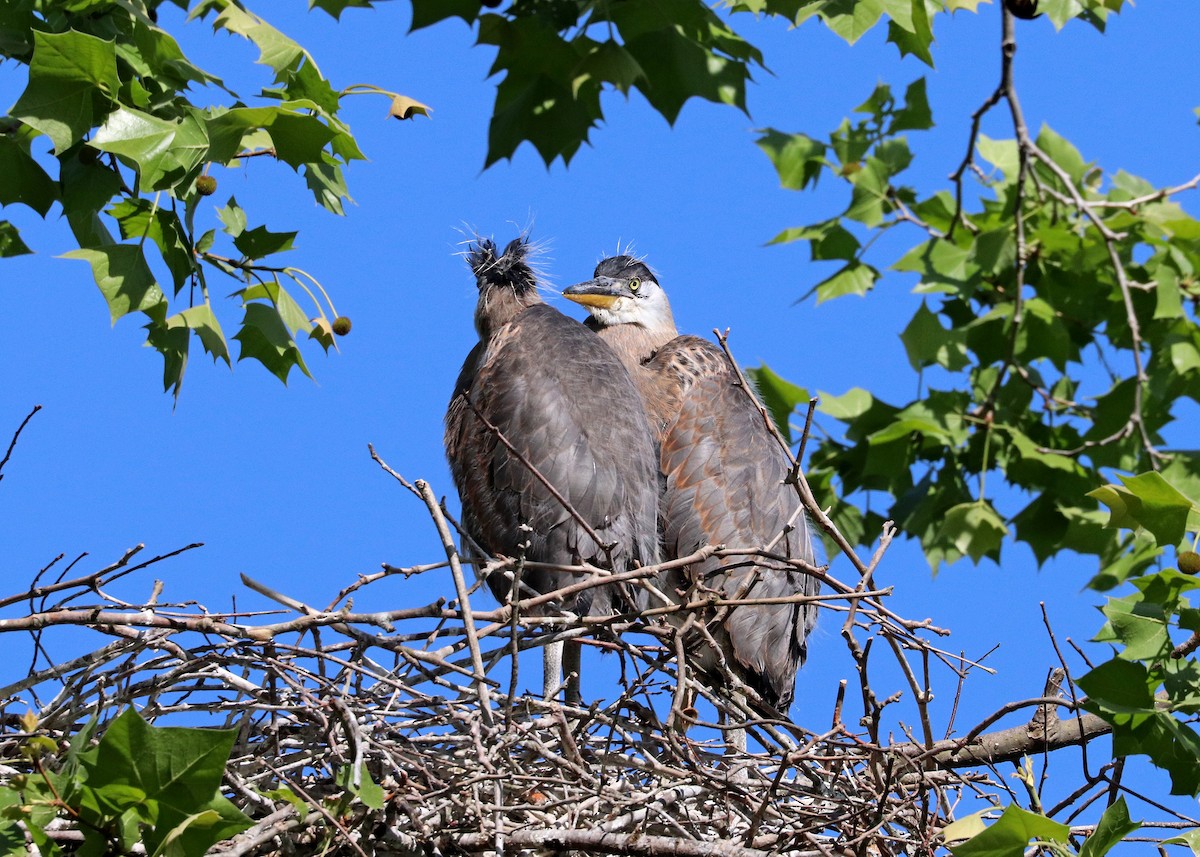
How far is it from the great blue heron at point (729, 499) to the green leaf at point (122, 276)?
186 cm

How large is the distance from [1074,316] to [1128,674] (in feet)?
11.4

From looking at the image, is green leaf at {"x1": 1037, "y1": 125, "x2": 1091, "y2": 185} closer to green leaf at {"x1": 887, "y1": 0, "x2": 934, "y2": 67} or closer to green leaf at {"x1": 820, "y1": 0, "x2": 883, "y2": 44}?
green leaf at {"x1": 887, "y1": 0, "x2": 934, "y2": 67}

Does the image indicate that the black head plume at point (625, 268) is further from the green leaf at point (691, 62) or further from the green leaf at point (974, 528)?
the green leaf at point (974, 528)

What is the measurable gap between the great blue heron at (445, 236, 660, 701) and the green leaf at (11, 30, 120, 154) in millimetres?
1428

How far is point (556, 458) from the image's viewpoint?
161 inches

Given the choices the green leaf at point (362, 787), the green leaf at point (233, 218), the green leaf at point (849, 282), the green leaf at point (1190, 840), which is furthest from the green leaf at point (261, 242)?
the green leaf at point (849, 282)

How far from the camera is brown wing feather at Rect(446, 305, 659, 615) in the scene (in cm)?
400

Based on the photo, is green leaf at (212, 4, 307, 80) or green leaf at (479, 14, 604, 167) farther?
green leaf at (479, 14, 604, 167)

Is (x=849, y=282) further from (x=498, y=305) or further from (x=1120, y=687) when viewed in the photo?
(x=1120, y=687)

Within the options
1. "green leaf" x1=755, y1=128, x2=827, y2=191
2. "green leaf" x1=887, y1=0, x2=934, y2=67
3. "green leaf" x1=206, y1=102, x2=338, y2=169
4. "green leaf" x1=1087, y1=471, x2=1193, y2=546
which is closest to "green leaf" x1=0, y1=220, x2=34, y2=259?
"green leaf" x1=206, y1=102, x2=338, y2=169

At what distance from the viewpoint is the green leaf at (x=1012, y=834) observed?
95.3 inches

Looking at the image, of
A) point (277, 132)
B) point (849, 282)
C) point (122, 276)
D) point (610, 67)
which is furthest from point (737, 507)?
point (122, 276)

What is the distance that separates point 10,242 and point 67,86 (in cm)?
89

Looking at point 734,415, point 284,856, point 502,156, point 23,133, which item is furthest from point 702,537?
point 23,133
